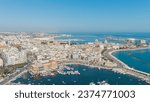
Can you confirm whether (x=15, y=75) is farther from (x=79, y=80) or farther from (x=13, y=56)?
(x=13, y=56)

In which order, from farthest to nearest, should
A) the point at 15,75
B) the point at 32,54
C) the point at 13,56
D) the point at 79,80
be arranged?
the point at 32,54 → the point at 13,56 → the point at 15,75 → the point at 79,80

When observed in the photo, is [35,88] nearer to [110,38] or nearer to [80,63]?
[80,63]

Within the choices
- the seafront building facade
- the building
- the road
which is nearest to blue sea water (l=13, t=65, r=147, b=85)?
the road

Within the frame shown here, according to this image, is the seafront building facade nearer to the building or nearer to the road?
the building

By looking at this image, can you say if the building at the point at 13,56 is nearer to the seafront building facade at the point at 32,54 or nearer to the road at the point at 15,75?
the seafront building facade at the point at 32,54

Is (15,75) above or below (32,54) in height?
below

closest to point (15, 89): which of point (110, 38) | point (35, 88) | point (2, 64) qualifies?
point (35, 88)

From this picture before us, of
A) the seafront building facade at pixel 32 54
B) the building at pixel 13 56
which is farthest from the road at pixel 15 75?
the building at pixel 13 56

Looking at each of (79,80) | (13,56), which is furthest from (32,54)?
(79,80)

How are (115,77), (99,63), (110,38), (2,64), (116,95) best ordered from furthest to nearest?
(110,38) → (99,63) → (2,64) → (115,77) → (116,95)

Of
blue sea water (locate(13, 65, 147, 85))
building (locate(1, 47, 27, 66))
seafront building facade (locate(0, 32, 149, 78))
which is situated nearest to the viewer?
blue sea water (locate(13, 65, 147, 85))

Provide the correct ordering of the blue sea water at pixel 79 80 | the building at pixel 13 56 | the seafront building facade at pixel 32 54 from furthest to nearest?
the building at pixel 13 56, the seafront building facade at pixel 32 54, the blue sea water at pixel 79 80
